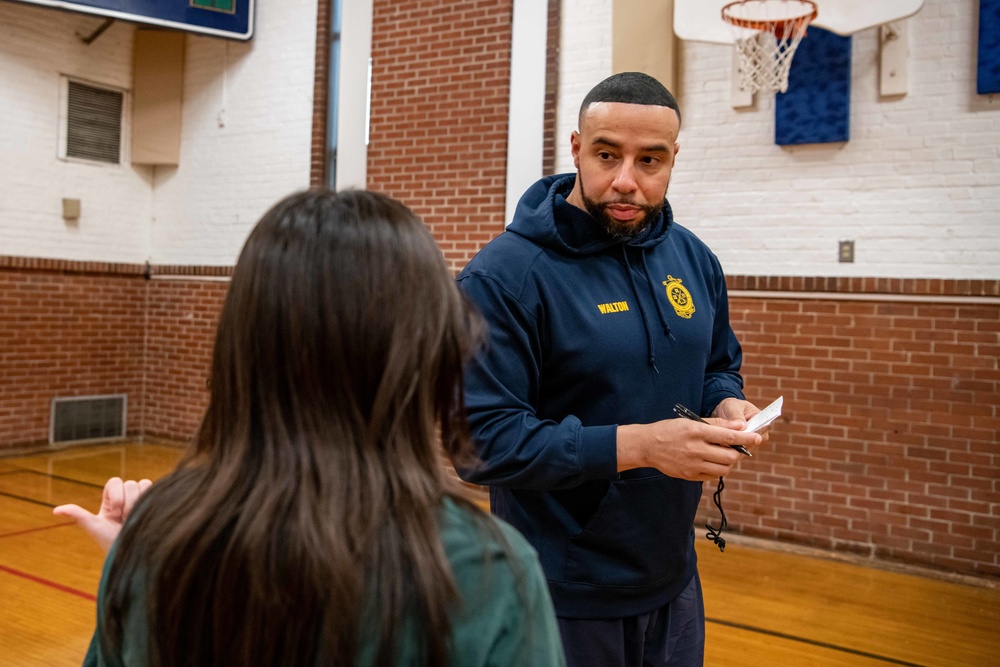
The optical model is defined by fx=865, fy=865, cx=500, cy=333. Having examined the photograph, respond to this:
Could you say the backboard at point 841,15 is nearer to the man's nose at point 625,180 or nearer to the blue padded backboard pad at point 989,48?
the blue padded backboard pad at point 989,48

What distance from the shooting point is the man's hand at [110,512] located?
99cm

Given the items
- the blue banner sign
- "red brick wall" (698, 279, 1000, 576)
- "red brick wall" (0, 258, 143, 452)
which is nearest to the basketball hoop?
"red brick wall" (698, 279, 1000, 576)

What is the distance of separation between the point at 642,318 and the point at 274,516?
1099 mm

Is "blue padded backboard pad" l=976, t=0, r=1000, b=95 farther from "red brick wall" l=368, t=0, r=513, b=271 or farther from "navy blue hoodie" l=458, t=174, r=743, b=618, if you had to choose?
"navy blue hoodie" l=458, t=174, r=743, b=618

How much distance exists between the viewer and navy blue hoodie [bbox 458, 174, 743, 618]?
5.12 ft

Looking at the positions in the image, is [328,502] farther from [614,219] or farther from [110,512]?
[614,219]

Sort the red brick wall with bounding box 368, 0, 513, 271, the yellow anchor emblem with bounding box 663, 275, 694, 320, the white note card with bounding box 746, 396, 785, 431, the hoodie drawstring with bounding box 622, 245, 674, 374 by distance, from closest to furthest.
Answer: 1. the white note card with bounding box 746, 396, 785, 431
2. the hoodie drawstring with bounding box 622, 245, 674, 374
3. the yellow anchor emblem with bounding box 663, 275, 694, 320
4. the red brick wall with bounding box 368, 0, 513, 271

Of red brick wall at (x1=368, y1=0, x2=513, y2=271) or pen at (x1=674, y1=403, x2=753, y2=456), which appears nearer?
pen at (x1=674, y1=403, x2=753, y2=456)

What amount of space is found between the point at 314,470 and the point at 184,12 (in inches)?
276

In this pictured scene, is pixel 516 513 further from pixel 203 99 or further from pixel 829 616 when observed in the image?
pixel 203 99

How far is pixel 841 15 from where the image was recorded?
449 centimetres

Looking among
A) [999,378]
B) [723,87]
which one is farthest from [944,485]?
[723,87]

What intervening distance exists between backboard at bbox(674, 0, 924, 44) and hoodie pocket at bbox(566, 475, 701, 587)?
11.9 feet

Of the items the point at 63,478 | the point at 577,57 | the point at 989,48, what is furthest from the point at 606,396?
the point at 63,478
